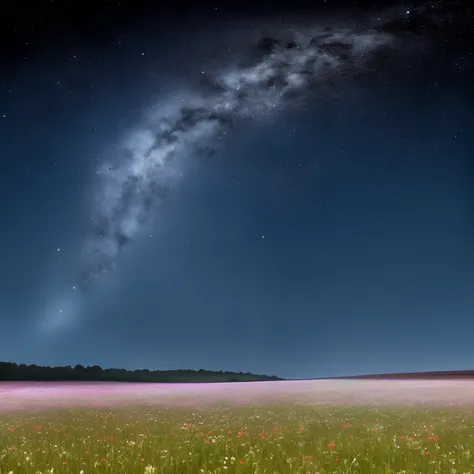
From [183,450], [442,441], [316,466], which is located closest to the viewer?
[316,466]

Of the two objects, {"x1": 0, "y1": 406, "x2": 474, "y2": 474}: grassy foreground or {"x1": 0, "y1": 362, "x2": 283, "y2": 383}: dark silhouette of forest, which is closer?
{"x1": 0, "y1": 406, "x2": 474, "y2": 474}: grassy foreground

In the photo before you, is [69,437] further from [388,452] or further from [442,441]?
[442,441]

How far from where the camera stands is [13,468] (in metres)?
7.36

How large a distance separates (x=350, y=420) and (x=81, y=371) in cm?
7675

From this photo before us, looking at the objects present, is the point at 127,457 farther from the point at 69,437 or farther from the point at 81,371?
the point at 81,371

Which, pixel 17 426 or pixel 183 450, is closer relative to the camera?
pixel 183 450

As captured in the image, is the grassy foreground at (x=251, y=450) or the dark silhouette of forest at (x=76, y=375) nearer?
the grassy foreground at (x=251, y=450)

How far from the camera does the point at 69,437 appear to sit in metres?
12.4

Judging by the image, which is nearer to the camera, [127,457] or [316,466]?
[316,466]

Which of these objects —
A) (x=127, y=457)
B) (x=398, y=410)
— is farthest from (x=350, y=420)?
(x=127, y=457)

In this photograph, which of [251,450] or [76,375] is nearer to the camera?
[251,450]

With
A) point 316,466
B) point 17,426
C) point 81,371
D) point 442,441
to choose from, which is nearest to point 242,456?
point 316,466

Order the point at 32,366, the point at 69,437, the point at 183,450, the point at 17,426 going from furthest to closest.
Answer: the point at 32,366
the point at 17,426
the point at 69,437
the point at 183,450

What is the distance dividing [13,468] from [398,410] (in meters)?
16.0
